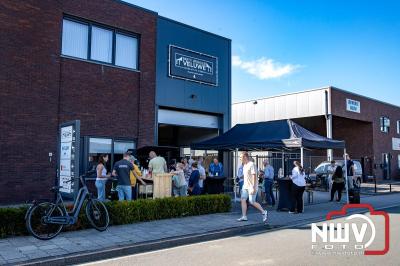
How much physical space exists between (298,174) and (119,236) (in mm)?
6522

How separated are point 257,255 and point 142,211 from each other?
3.97 m

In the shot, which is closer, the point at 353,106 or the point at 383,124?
the point at 353,106

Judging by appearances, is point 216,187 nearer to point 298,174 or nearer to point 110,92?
point 298,174

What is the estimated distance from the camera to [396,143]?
3750 centimetres

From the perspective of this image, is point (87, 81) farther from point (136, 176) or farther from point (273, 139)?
point (273, 139)

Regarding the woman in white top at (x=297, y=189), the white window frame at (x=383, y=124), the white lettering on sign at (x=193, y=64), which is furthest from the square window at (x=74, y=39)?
the white window frame at (x=383, y=124)

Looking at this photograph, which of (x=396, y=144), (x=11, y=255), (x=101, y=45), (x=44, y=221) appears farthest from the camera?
(x=396, y=144)

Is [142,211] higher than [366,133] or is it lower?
lower

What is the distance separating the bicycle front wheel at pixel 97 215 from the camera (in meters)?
8.42

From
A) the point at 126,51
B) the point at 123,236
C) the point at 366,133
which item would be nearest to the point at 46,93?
the point at 126,51

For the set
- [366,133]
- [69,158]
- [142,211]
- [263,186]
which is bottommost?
[142,211]

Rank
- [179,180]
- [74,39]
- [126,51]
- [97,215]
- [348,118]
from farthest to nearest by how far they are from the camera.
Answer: [348,118] → [126,51] → [74,39] → [179,180] → [97,215]

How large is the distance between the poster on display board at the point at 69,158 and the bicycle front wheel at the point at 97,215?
1.97 feet

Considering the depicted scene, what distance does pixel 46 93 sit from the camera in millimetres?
13789
